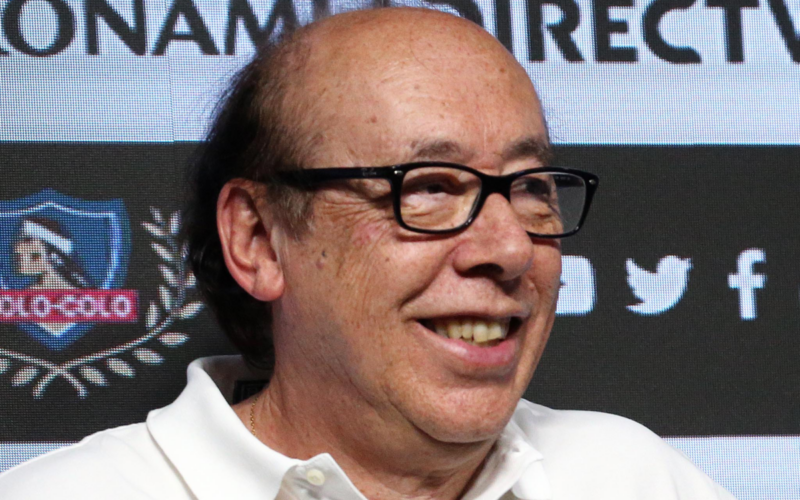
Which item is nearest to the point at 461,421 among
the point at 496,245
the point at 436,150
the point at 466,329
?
the point at 466,329

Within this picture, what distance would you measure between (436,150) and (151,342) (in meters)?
0.71


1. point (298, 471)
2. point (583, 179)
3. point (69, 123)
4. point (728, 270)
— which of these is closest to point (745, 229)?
point (728, 270)

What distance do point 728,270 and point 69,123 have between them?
3.96 ft

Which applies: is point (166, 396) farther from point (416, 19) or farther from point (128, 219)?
point (416, 19)

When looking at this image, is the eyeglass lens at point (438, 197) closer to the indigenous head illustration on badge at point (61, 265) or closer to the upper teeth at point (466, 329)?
the upper teeth at point (466, 329)

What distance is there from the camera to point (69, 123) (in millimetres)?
1549

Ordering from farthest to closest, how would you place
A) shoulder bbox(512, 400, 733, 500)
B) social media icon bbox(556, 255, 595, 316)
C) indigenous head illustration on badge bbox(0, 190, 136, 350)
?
social media icon bbox(556, 255, 595, 316) → indigenous head illustration on badge bbox(0, 190, 136, 350) → shoulder bbox(512, 400, 733, 500)

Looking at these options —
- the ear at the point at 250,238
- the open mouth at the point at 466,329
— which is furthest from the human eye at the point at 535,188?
the ear at the point at 250,238

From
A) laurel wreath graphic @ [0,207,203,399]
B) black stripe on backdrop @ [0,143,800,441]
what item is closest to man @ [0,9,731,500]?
laurel wreath graphic @ [0,207,203,399]

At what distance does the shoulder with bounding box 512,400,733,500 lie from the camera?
53.4 inches

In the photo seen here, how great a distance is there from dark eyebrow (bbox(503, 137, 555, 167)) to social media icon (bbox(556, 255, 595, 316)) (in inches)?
18.5

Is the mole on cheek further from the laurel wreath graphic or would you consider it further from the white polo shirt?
the laurel wreath graphic

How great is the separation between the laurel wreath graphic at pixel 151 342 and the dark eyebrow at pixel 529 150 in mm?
634

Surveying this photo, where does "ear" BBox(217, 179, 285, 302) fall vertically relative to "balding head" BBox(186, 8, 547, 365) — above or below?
below
